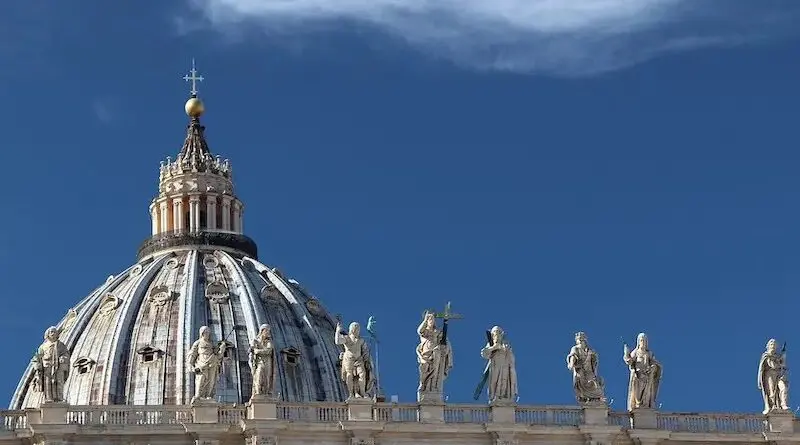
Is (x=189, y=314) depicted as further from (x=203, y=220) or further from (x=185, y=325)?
(x=203, y=220)

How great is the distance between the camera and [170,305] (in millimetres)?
176500

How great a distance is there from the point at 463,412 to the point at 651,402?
774 centimetres

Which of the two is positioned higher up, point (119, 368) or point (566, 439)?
point (119, 368)

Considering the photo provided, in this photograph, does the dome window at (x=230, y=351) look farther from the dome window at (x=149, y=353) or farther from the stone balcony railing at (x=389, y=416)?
the stone balcony railing at (x=389, y=416)

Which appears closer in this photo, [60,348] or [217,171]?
[60,348]

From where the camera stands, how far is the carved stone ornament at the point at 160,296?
175875 millimetres

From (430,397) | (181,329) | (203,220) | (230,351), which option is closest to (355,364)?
(430,397)

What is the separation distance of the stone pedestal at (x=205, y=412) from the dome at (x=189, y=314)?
205 ft

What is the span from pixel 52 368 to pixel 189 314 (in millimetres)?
79644

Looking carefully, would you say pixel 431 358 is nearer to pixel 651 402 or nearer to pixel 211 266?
pixel 651 402

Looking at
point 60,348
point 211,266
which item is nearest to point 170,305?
point 211,266

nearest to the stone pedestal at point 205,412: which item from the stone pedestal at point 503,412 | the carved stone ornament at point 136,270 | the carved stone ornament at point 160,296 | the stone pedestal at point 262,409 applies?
the stone pedestal at point 262,409

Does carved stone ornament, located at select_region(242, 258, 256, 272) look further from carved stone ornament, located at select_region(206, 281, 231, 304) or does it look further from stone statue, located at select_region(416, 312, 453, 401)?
stone statue, located at select_region(416, 312, 453, 401)

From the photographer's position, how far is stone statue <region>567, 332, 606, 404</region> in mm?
98125
